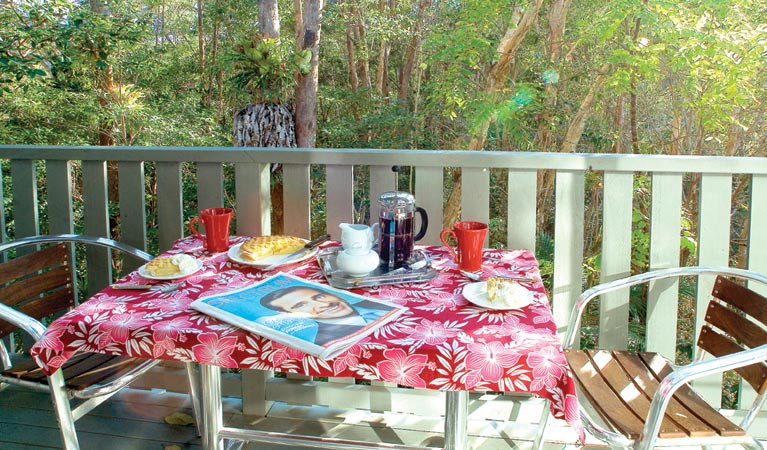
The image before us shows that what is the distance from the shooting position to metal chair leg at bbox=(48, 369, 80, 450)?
5.41 feet

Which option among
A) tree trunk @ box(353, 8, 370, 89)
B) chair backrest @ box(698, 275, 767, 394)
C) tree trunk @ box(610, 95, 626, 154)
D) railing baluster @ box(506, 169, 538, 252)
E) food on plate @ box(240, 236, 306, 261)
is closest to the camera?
chair backrest @ box(698, 275, 767, 394)

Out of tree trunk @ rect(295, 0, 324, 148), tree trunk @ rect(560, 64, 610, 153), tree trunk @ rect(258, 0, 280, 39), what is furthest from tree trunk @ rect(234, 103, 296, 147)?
tree trunk @ rect(560, 64, 610, 153)

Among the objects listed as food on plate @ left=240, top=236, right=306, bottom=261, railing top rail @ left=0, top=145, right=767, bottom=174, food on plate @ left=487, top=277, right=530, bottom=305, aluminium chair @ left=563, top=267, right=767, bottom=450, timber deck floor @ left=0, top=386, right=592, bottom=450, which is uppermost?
railing top rail @ left=0, top=145, right=767, bottom=174

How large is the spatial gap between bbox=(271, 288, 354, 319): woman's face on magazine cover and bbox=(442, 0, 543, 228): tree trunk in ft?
21.2

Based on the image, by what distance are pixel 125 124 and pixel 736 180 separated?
7.59m

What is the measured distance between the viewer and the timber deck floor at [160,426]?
7.66ft

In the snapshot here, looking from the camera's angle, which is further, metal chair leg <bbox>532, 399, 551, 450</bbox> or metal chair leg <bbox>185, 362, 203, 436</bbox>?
metal chair leg <bbox>185, 362, 203, 436</bbox>

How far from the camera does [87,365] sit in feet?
6.51

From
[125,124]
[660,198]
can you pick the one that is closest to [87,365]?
[660,198]

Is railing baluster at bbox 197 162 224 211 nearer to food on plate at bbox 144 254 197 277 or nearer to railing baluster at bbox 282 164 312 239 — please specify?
railing baluster at bbox 282 164 312 239

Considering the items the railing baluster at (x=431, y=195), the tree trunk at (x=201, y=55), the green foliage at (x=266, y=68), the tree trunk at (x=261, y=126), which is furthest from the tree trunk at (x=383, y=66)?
the railing baluster at (x=431, y=195)

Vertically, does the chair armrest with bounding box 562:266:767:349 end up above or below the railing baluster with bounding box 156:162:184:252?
below

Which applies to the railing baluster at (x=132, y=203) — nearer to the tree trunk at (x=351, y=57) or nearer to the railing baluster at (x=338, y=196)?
the railing baluster at (x=338, y=196)

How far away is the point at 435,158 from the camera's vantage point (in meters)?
2.37
